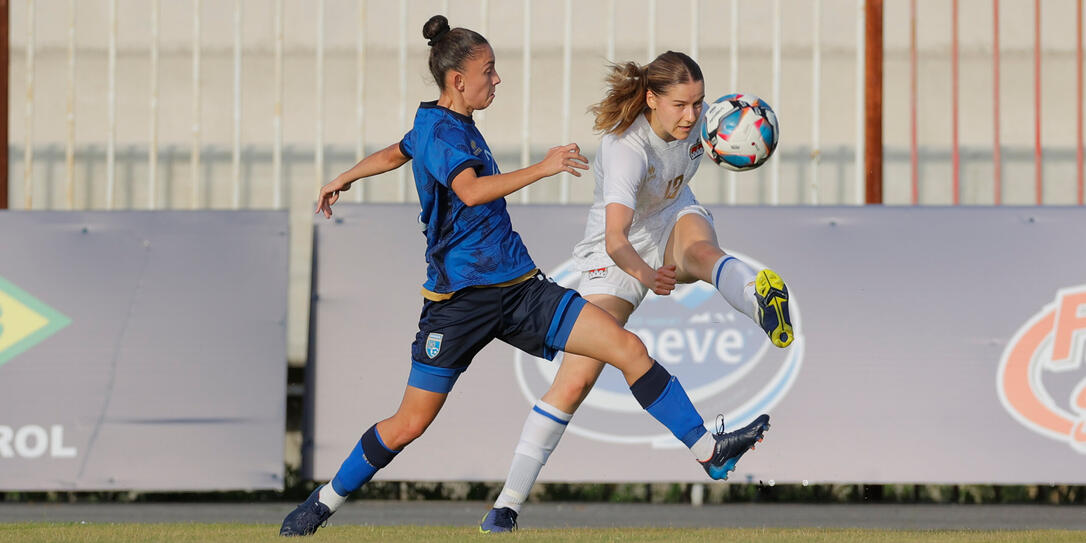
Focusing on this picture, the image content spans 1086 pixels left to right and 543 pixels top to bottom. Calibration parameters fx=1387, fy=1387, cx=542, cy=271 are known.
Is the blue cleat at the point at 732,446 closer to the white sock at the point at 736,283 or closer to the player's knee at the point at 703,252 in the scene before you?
the white sock at the point at 736,283

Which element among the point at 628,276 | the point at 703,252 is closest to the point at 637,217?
the point at 628,276

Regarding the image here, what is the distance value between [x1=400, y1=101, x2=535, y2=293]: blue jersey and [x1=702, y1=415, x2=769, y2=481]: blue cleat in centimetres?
94

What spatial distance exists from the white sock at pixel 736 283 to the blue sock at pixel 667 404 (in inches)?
14.9

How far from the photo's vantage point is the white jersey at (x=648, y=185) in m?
5.32

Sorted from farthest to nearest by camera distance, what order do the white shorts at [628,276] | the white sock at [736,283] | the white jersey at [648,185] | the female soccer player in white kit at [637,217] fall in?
1. the white shorts at [628,276]
2. the white jersey at [648,185]
3. the female soccer player in white kit at [637,217]
4. the white sock at [736,283]

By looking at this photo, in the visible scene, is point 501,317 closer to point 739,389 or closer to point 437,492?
point 739,389

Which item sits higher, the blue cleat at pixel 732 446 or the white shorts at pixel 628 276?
the white shorts at pixel 628 276

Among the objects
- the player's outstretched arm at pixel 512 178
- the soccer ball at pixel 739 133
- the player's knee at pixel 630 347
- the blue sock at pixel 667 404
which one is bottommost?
the blue sock at pixel 667 404

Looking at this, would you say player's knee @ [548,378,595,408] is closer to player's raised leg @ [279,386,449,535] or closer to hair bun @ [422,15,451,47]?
player's raised leg @ [279,386,449,535]

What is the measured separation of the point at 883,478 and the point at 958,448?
1.38ft

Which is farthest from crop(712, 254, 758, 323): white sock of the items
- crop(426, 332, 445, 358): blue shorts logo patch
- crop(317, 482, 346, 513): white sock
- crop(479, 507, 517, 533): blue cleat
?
crop(317, 482, 346, 513): white sock

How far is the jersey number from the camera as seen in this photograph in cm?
548

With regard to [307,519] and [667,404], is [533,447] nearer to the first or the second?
[667,404]

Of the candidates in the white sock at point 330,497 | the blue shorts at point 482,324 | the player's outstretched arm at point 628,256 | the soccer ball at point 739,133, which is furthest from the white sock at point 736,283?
the white sock at point 330,497
